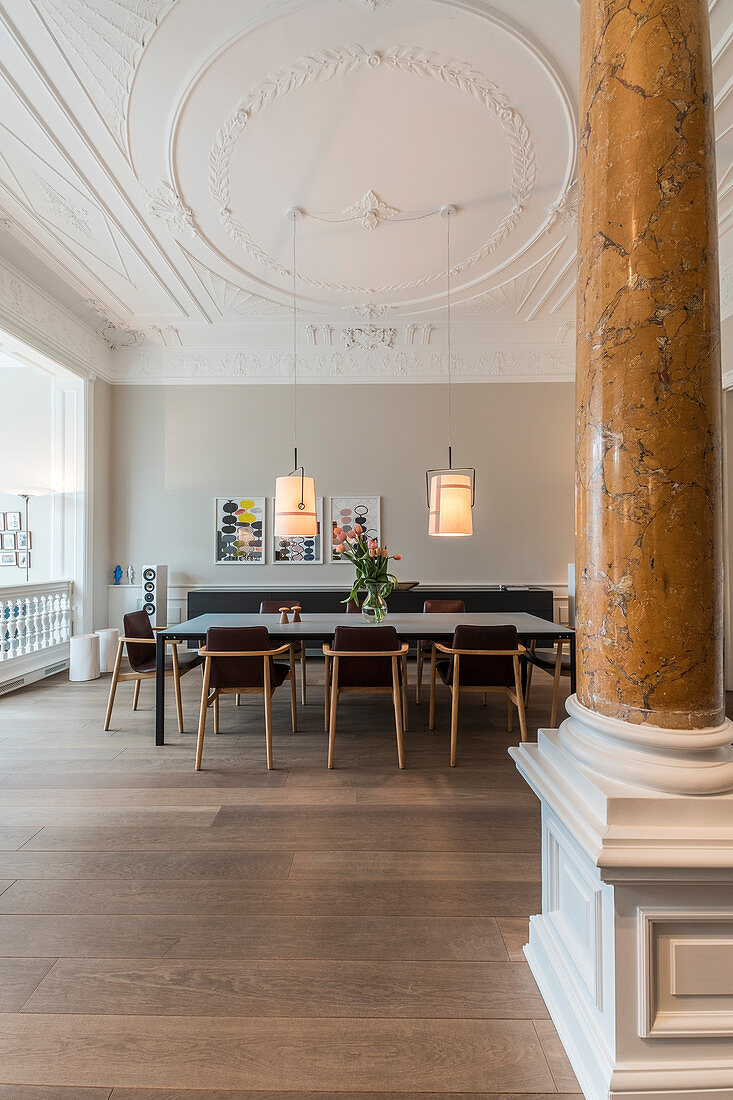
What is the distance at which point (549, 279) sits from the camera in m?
5.38

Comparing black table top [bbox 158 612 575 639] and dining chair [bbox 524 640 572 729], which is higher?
black table top [bbox 158 612 575 639]

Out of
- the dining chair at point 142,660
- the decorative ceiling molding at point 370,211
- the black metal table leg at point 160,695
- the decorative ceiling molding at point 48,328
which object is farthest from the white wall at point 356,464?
the black metal table leg at point 160,695

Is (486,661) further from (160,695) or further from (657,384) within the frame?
(657,384)

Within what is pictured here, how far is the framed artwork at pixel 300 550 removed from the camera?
669 centimetres

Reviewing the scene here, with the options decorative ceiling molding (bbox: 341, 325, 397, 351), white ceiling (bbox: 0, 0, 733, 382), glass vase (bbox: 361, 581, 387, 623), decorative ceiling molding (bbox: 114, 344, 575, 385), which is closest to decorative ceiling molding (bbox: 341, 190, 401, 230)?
white ceiling (bbox: 0, 0, 733, 382)

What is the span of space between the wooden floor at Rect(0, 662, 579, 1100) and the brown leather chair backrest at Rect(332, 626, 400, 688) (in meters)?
0.47

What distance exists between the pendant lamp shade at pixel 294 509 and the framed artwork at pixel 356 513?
2.91m

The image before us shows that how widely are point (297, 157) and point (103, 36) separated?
1218 mm

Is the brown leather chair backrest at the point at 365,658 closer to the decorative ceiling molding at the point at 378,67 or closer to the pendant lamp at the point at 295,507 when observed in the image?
the pendant lamp at the point at 295,507

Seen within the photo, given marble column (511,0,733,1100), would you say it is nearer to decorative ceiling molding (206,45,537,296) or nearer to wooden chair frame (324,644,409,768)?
wooden chair frame (324,644,409,768)

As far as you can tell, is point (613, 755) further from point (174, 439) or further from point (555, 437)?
point (174, 439)

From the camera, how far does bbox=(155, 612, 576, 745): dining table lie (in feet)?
11.7

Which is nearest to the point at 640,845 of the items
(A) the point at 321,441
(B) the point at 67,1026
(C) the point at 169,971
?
(C) the point at 169,971

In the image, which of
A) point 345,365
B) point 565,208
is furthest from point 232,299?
point 565,208
